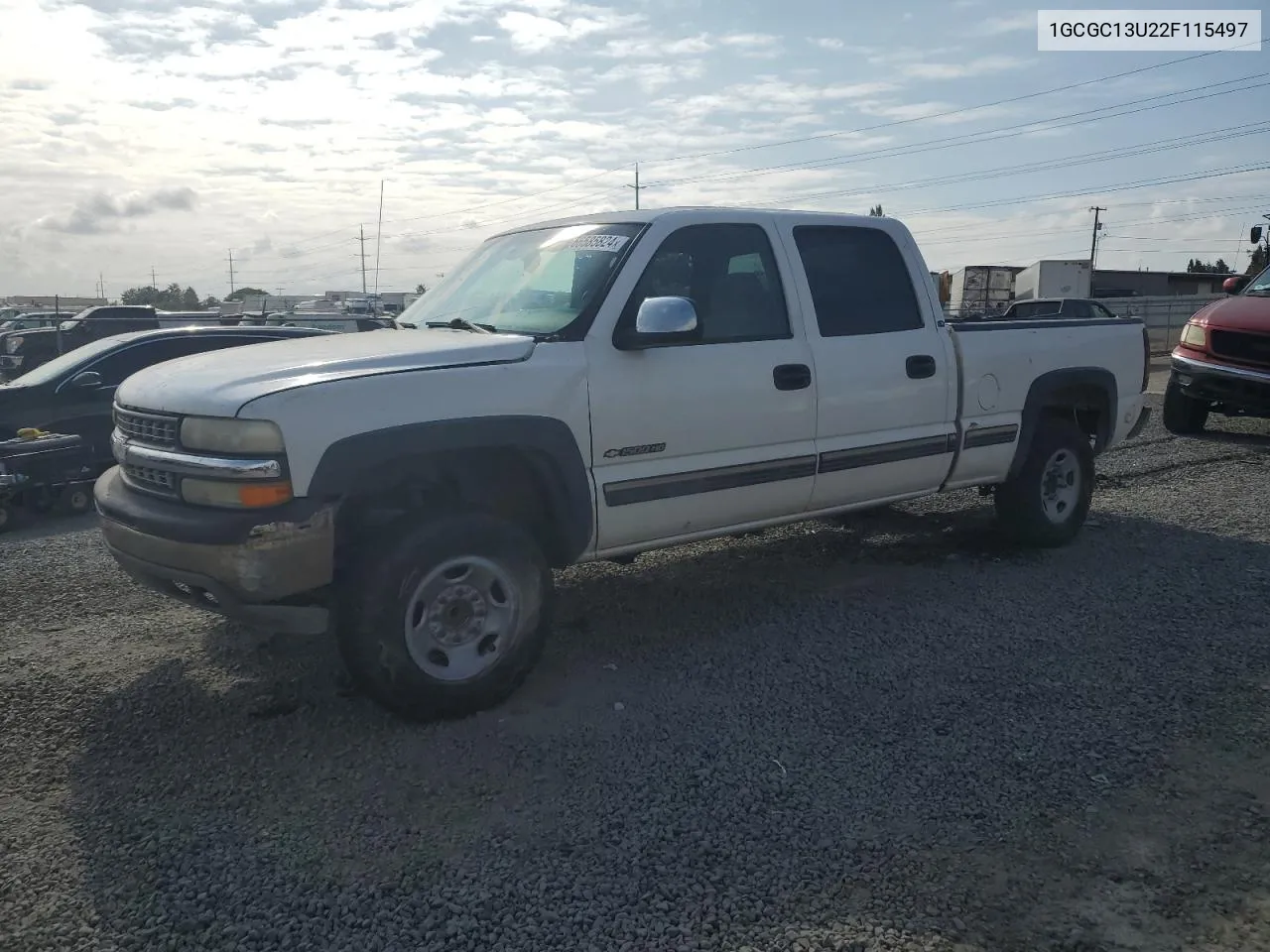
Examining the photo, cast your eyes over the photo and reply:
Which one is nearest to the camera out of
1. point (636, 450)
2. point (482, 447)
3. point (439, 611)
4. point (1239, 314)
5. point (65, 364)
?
point (439, 611)

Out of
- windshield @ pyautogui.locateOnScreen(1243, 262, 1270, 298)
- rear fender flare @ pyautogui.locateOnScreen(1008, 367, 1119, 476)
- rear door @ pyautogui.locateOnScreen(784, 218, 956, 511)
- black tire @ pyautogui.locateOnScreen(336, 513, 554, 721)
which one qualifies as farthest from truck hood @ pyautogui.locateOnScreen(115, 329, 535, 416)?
windshield @ pyautogui.locateOnScreen(1243, 262, 1270, 298)

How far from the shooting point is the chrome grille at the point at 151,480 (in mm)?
3969

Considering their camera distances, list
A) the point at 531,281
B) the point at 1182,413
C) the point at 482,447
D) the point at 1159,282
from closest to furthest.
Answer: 1. the point at 482,447
2. the point at 531,281
3. the point at 1182,413
4. the point at 1159,282

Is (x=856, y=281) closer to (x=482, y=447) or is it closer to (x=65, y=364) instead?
(x=482, y=447)

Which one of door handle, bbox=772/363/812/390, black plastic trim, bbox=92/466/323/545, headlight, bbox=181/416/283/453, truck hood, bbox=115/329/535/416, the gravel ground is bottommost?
the gravel ground

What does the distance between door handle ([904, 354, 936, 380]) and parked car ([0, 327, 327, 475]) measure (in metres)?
5.53

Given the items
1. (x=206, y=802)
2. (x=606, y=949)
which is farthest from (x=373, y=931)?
(x=206, y=802)

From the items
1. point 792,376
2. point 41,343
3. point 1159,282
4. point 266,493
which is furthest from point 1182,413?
point 1159,282

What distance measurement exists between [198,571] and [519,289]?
199cm

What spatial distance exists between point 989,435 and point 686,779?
330cm

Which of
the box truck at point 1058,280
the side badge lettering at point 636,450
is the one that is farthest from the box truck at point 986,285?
the side badge lettering at point 636,450

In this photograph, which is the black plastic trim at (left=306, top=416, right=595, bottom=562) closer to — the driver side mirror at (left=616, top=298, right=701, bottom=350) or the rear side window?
the driver side mirror at (left=616, top=298, right=701, bottom=350)

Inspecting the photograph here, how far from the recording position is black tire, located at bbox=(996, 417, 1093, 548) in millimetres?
6430

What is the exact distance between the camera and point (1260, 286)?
10.8 metres
